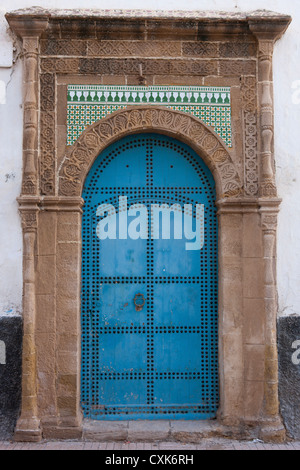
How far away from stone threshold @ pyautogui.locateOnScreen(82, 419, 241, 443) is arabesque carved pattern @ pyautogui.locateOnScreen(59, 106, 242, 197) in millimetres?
2321

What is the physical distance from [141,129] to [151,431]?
302 centimetres

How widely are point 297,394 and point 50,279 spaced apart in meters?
2.71

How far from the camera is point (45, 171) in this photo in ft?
16.9

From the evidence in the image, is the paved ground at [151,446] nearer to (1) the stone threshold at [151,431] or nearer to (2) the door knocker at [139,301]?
(1) the stone threshold at [151,431]

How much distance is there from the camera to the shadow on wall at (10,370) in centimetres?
497

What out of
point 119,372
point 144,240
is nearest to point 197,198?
point 144,240

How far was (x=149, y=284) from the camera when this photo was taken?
533 cm

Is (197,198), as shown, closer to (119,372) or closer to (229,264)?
(229,264)

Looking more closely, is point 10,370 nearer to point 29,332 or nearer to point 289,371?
point 29,332
